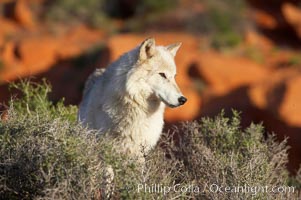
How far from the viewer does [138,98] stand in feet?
28.0

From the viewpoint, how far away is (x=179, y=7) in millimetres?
28047

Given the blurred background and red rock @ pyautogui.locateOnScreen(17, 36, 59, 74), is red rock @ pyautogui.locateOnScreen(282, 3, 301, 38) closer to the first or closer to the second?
the blurred background

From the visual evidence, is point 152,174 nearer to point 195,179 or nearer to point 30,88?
point 195,179

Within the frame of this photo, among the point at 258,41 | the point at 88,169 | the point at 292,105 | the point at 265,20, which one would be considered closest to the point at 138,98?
the point at 88,169

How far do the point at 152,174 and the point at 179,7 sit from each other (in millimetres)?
21984

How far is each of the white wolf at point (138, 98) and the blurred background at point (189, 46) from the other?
368 inches

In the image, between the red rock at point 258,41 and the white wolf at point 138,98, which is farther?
the red rock at point 258,41

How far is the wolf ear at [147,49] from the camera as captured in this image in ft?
28.1

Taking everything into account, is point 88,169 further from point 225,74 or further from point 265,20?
point 265,20

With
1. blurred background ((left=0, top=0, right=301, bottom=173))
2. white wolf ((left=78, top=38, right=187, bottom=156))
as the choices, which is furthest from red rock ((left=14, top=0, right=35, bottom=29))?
white wolf ((left=78, top=38, right=187, bottom=156))

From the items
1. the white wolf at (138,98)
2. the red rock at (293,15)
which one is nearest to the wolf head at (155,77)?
the white wolf at (138,98)

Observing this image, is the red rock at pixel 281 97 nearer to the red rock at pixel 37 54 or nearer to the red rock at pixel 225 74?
the red rock at pixel 225 74

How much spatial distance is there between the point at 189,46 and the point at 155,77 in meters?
16.3

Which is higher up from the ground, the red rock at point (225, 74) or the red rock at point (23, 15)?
the red rock at point (23, 15)
